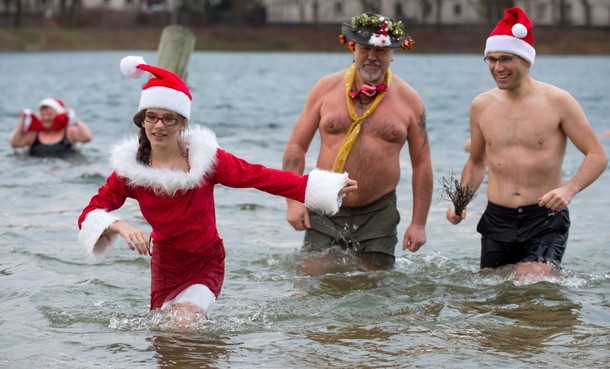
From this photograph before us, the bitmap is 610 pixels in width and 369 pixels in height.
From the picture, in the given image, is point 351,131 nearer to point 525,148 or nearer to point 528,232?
point 525,148

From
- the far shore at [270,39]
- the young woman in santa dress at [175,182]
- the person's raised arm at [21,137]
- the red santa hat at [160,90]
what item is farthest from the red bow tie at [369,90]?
the far shore at [270,39]

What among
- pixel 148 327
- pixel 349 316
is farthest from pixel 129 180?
pixel 349 316

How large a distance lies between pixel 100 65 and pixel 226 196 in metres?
43.7

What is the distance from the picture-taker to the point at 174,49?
50.8 feet

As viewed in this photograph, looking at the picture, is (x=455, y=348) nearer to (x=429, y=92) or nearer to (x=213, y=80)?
(x=429, y=92)

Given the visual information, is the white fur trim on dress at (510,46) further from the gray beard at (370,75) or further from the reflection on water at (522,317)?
the reflection on water at (522,317)

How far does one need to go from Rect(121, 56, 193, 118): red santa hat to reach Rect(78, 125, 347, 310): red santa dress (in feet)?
0.64

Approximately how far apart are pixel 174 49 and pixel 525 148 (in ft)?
27.2

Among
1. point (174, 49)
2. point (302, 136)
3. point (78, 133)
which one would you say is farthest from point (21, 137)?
point (302, 136)

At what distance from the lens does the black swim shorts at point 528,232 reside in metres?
8.02

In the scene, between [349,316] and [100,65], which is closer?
[349,316]

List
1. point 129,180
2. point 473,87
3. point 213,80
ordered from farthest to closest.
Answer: point 213,80 < point 473,87 < point 129,180

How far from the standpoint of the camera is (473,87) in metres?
40.8

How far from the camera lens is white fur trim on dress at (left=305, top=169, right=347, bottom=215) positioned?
21.6ft
